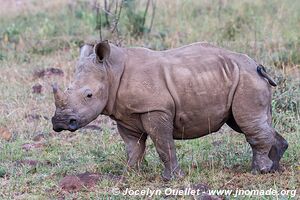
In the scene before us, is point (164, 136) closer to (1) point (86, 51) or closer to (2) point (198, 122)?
(2) point (198, 122)

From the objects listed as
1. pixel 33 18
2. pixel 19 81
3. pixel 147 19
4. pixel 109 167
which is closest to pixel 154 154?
pixel 109 167

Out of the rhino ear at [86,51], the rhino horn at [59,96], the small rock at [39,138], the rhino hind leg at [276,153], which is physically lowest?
the small rock at [39,138]

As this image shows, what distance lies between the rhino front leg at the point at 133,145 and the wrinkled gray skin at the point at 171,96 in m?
0.04

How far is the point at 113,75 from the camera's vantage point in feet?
19.0

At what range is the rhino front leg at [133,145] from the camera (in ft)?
20.1

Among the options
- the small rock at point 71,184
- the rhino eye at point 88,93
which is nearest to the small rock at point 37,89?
the small rock at point 71,184

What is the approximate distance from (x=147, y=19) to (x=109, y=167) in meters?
6.75

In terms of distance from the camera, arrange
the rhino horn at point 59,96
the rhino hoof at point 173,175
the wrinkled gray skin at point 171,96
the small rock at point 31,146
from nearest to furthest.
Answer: the rhino horn at point 59,96 → the wrinkled gray skin at point 171,96 → the rhino hoof at point 173,175 → the small rock at point 31,146

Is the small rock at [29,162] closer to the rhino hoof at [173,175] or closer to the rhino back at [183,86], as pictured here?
the rhino back at [183,86]

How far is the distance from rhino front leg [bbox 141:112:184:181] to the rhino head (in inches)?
15.4

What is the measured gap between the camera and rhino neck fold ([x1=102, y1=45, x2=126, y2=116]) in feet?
19.0

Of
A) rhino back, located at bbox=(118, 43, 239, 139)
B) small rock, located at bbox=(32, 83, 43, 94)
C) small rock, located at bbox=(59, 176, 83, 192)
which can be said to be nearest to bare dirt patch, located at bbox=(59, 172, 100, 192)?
small rock, located at bbox=(59, 176, 83, 192)

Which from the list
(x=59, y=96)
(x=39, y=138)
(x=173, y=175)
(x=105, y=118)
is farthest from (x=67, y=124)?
(x=105, y=118)

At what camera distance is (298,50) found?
992 cm
